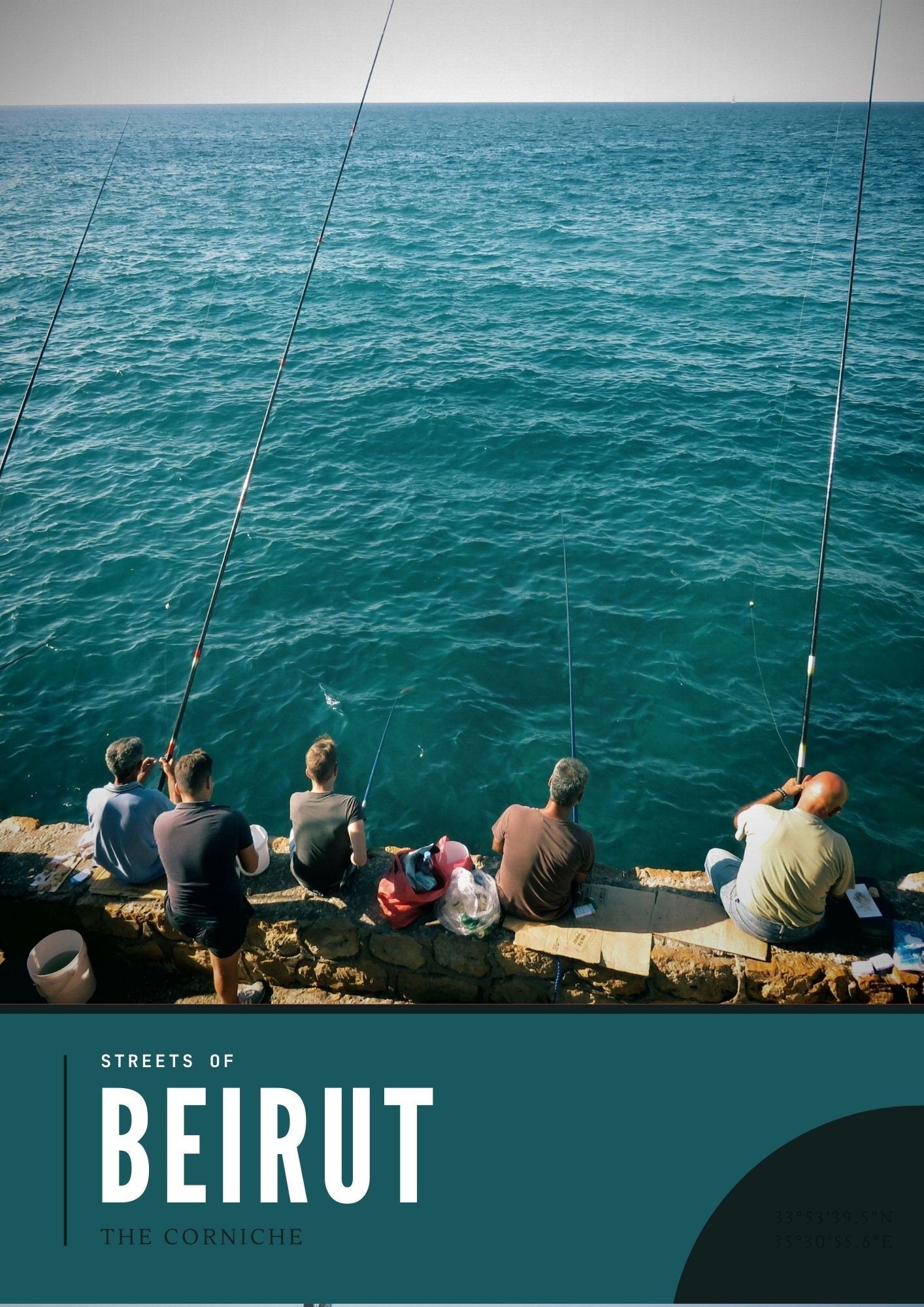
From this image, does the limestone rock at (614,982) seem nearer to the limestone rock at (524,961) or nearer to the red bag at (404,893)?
the limestone rock at (524,961)

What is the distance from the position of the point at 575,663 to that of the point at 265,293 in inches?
762

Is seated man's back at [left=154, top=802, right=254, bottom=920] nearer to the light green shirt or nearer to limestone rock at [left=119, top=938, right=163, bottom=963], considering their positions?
limestone rock at [left=119, top=938, right=163, bottom=963]

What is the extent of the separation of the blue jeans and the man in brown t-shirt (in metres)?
0.94

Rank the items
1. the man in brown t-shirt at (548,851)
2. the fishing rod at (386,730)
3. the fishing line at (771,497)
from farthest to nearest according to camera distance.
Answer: the fishing line at (771,497), the fishing rod at (386,730), the man in brown t-shirt at (548,851)

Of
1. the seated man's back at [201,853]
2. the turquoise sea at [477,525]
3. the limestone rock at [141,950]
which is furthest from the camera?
the turquoise sea at [477,525]

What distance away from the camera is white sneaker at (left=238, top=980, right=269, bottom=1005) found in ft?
17.4

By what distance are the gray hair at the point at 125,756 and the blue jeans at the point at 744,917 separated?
3971mm

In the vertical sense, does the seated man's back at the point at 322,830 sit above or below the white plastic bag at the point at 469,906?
above

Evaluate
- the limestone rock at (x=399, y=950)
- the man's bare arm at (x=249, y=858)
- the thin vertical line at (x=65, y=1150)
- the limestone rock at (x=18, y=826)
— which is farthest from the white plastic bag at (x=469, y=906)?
the limestone rock at (x=18, y=826)

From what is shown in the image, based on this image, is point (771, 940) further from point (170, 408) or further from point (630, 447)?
point (170, 408)

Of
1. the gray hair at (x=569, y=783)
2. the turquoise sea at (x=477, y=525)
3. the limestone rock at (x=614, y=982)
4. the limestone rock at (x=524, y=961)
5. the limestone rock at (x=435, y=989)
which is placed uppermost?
the turquoise sea at (x=477, y=525)

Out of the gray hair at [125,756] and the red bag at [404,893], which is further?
the gray hair at [125,756]

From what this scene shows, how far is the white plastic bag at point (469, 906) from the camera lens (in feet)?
A: 15.5

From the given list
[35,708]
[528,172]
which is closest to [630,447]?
[35,708]
